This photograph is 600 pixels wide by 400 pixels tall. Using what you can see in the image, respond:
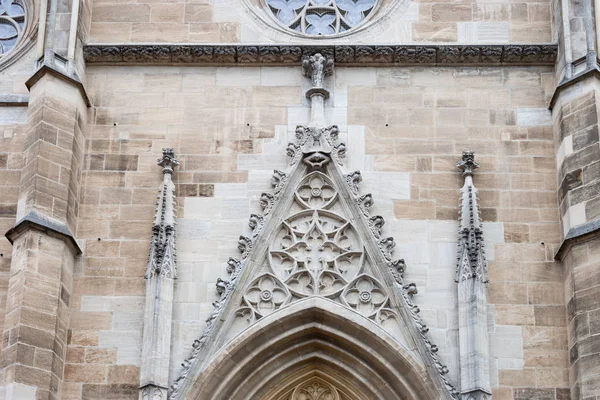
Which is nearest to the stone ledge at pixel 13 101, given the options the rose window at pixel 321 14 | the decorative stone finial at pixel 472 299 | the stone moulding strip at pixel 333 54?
the stone moulding strip at pixel 333 54

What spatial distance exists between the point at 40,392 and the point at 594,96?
7.96 meters

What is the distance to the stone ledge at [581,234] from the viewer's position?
17.5 meters

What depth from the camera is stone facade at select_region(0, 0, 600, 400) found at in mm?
17703

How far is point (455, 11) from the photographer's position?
65.8 feet

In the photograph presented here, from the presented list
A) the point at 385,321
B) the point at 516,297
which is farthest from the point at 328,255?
the point at 516,297

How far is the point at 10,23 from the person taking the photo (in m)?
20.7

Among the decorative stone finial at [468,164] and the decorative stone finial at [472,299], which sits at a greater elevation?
the decorative stone finial at [468,164]

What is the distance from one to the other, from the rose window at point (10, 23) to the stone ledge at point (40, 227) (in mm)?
3481

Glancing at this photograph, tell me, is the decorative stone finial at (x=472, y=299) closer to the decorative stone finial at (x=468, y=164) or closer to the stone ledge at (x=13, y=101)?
the decorative stone finial at (x=468, y=164)

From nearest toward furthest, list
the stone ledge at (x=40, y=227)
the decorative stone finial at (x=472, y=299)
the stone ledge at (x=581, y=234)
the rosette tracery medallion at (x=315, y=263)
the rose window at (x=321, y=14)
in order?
the decorative stone finial at (x=472, y=299) → the stone ledge at (x=581, y=234) → the stone ledge at (x=40, y=227) → the rosette tracery medallion at (x=315, y=263) → the rose window at (x=321, y=14)

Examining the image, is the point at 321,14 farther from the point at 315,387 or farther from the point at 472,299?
the point at 315,387

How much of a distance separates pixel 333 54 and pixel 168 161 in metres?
2.78

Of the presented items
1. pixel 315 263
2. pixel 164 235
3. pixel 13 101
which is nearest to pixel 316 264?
pixel 315 263

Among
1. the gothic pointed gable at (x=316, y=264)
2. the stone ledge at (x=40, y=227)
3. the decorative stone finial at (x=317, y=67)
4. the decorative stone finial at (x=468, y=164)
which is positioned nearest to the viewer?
the stone ledge at (x=40, y=227)
